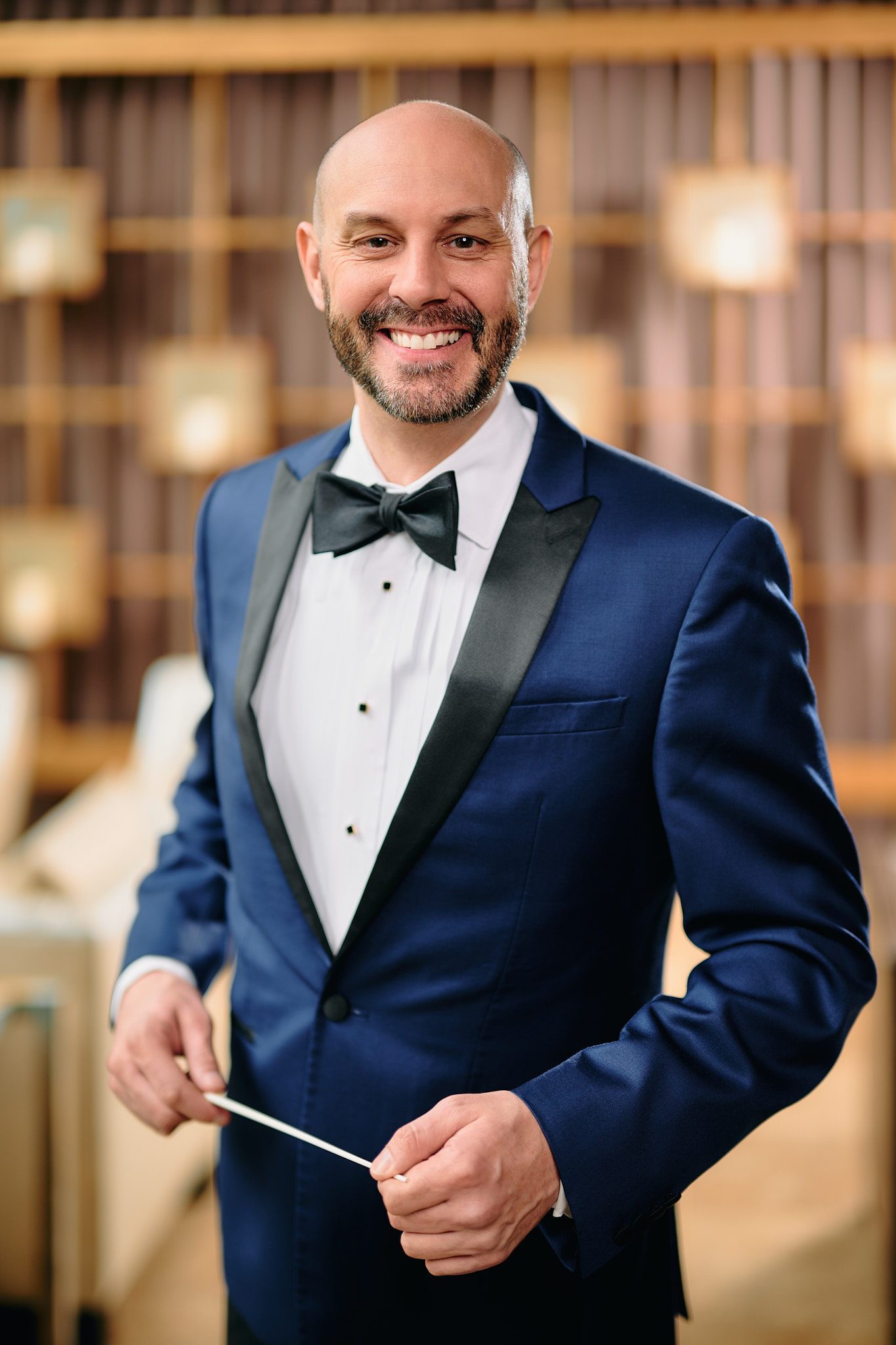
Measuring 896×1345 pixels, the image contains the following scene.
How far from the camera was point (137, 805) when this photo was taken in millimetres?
3213

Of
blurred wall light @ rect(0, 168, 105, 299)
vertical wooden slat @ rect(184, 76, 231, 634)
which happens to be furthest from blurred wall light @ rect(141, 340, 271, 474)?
blurred wall light @ rect(0, 168, 105, 299)

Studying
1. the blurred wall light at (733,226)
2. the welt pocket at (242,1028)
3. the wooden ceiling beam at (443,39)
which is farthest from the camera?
the wooden ceiling beam at (443,39)

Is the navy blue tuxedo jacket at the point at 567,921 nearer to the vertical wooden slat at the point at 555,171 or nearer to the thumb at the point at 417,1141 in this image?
the thumb at the point at 417,1141

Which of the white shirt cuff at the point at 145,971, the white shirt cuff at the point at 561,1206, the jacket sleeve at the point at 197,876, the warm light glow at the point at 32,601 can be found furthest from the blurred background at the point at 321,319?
the white shirt cuff at the point at 561,1206

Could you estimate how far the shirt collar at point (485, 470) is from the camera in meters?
1.15

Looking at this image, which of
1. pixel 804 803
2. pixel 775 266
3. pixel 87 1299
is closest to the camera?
A: pixel 804 803

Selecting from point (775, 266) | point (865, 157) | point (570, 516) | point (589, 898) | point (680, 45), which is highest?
point (680, 45)

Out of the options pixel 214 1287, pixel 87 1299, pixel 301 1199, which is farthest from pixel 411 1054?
pixel 214 1287

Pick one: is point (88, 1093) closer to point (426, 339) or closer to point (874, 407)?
point (426, 339)

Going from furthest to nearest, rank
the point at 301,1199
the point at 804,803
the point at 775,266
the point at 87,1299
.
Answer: the point at 775,266 → the point at 87,1299 → the point at 301,1199 → the point at 804,803

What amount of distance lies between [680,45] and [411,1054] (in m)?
4.57

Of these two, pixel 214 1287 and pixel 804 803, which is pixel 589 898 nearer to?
pixel 804 803

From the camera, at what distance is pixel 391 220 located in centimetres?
103

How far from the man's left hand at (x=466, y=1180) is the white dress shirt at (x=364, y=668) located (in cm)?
26
